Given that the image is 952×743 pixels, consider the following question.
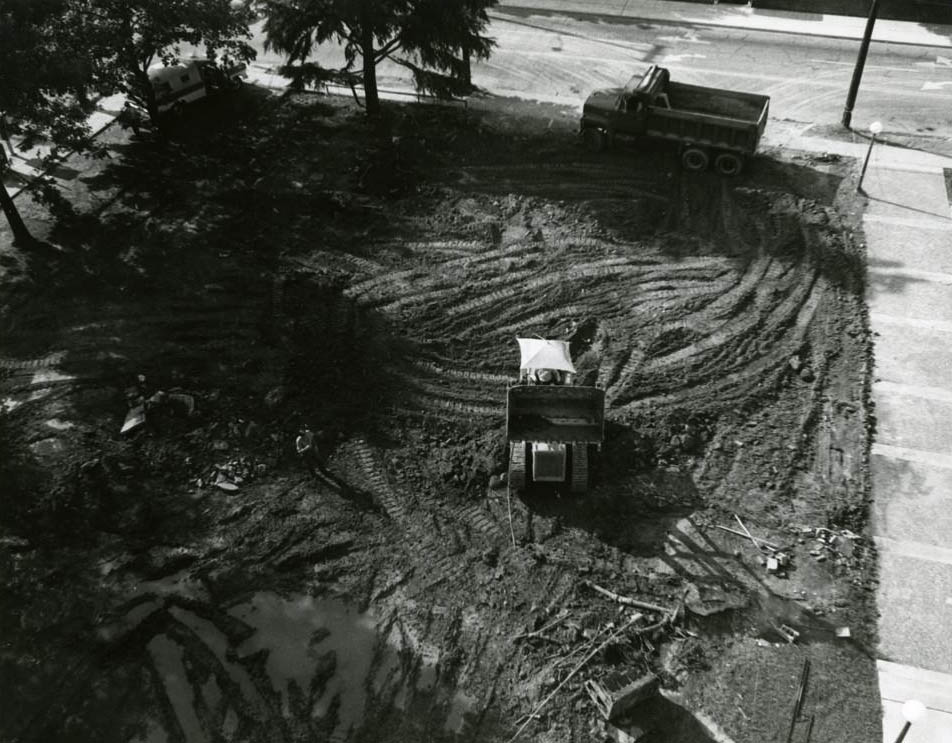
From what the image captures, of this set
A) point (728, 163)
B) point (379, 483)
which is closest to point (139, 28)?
point (379, 483)

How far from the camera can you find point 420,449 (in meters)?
15.7

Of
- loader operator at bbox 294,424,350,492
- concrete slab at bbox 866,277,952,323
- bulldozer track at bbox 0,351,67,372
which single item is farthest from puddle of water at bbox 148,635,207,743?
concrete slab at bbox 866,277,952,323

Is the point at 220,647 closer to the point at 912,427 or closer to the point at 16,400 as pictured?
the point at 16,400

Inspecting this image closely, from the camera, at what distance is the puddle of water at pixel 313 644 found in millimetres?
11820

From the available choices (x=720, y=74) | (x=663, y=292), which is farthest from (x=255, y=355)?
(x=720, y=74)

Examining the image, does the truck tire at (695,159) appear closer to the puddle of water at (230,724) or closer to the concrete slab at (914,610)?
the concrete slab at (914,610)

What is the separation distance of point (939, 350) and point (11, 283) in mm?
22278

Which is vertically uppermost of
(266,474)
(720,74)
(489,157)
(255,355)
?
(720,74)

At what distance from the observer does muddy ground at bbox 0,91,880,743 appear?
474 inches

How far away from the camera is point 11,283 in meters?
19.3

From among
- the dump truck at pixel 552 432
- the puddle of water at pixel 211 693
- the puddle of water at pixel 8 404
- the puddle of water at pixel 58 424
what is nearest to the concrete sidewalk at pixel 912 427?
the dump truck at pixel 552 432

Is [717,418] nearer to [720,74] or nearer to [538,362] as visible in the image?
[538,362]

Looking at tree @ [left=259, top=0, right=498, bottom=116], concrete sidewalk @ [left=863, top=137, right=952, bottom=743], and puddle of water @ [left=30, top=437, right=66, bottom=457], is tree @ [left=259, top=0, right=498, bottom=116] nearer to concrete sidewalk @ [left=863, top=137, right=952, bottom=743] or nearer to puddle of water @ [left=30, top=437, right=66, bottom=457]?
concrete sidewalk @ [left=863, top=137, right=952, bottom=743]

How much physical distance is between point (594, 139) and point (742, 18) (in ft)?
45.0
